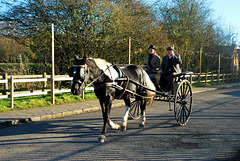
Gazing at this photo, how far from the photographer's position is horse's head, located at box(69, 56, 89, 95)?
4.89m

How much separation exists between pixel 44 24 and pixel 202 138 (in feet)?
32.6

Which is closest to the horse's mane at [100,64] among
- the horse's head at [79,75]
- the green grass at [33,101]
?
the horse's head at [79,75]

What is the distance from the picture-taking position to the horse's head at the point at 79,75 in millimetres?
4891

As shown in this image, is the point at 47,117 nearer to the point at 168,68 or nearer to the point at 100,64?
the point at 100,64

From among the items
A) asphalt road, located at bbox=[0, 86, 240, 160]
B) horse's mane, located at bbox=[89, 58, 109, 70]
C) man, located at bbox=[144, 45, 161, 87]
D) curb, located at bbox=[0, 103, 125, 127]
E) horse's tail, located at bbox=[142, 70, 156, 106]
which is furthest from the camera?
man, located at bbox=[144, 45, 161, 87]

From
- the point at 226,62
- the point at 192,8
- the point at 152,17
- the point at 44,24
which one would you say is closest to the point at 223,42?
the point at 226,62

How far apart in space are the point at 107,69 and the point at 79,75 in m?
0.84

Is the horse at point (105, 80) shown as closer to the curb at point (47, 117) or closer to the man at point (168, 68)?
the man at point (168, 68)

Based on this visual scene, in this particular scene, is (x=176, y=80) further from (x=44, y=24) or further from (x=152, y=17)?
(x=152, y=17)

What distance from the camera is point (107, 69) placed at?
5.56 metres

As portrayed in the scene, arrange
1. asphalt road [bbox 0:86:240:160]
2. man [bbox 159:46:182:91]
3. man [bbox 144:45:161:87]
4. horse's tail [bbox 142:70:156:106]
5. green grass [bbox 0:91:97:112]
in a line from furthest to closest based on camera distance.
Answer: green grass [bbox 0:91:97:112] < man [bbox 144:45:161:87] < man [bbox 159:46:182:91] < horse's tail [bbox 142:70:156:106] < asphalt road [bbox 0:86:240:160]

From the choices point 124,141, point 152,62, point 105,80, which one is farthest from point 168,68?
point 124,141

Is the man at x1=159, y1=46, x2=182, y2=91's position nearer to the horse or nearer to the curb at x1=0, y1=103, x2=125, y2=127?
the horse

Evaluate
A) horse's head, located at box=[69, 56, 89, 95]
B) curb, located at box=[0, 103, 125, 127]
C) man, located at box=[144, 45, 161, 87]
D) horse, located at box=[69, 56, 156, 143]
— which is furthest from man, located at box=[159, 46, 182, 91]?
curb, located at box=[0, 103, 125, 127]
